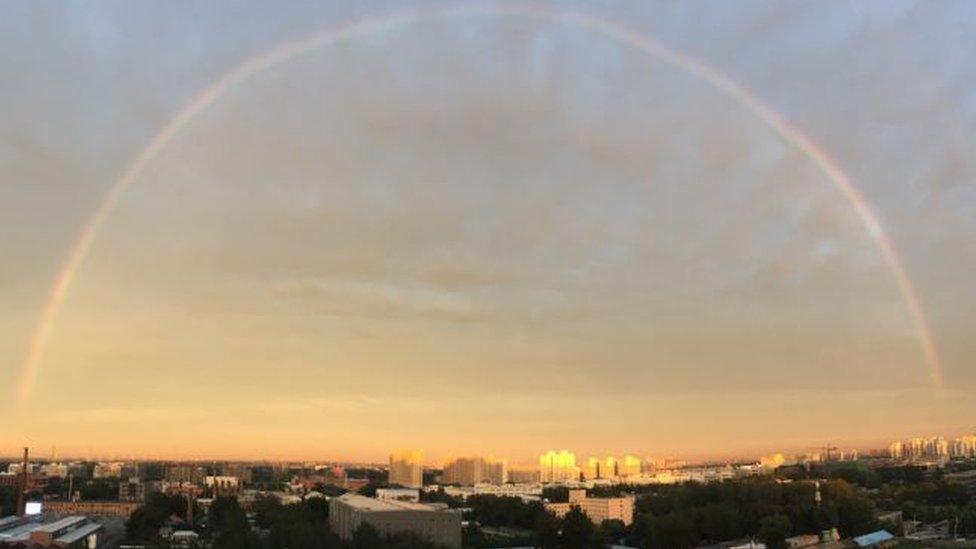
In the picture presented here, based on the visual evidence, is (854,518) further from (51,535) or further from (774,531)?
(51,535)

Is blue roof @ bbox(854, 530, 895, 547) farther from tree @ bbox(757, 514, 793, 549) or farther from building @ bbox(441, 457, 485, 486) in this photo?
building @ bbox(441, 457, 485, 486)

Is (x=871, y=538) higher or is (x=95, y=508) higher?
(x=95, y=508)

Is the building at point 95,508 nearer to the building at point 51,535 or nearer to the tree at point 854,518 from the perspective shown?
the building at point 51,535

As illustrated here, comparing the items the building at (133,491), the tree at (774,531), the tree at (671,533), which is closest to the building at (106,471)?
the building at (133,491)

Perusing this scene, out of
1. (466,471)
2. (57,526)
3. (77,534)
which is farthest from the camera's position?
(466,471)

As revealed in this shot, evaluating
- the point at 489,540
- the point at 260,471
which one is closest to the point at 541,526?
the point at 489,540

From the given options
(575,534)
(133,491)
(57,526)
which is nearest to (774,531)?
(575,534)

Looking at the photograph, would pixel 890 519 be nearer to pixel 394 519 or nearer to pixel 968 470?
pixel 394 519
